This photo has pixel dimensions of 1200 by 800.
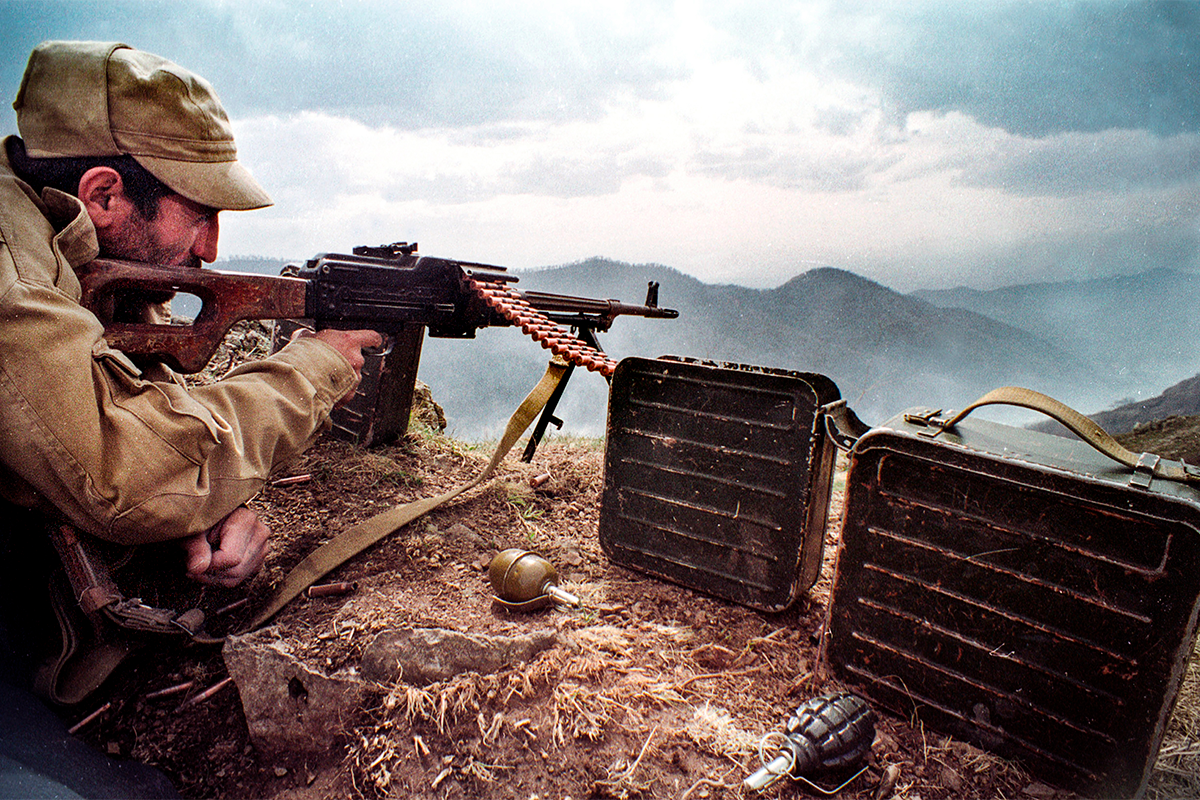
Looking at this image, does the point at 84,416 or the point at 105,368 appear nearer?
the point at 84,416

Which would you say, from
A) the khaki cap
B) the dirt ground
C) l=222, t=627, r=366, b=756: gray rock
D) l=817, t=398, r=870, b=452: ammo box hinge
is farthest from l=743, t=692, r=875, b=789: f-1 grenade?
the khaki cap

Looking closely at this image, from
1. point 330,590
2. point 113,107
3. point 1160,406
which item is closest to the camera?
point 113,107

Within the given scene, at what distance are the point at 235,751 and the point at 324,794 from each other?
18.3 inches

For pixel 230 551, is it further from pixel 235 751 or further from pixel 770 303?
pixel 770 303

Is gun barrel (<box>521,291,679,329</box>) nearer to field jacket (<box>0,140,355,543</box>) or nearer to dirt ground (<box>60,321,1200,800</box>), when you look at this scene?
dirt ground (<box>60,321,1200,800</box>)

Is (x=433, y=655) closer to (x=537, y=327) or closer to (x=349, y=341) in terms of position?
(x=349, y=341)

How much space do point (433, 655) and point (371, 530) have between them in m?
1.15

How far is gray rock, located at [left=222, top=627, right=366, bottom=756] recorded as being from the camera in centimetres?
222

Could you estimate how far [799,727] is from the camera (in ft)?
6.79

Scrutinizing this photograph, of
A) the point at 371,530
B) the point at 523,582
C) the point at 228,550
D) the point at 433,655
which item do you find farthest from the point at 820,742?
the point at 228,550

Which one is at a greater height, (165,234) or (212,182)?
(212,182)

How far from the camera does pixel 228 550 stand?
2732 millimetres

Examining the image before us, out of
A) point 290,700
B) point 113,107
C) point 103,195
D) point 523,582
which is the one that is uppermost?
A: point 113,107

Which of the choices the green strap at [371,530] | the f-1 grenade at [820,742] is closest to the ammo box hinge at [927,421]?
the f-1 grenade at [820,742]
